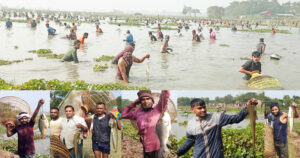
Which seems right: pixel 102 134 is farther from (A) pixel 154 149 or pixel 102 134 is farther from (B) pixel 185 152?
(B) pixel 185 152

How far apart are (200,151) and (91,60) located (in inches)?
534

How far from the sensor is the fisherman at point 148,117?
6246 millimetres

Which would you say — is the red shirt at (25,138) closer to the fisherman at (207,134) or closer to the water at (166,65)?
the fisherman at (207,134)

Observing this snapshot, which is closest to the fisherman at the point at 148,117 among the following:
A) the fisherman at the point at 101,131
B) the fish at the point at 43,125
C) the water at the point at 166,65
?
the fisherman at the point at 101,131

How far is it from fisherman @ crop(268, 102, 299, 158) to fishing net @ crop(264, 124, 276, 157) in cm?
5

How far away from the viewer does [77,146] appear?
6.30 metres

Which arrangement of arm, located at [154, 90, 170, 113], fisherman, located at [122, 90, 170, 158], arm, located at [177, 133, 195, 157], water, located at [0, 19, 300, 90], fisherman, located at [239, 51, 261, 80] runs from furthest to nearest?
water, located at [0, 19, 300, 90] < fisherman, located at [239, 51, 261, 80] < arm, located at [154, 90, 170, 113] < fisherman, located at [122, 90, 170, 158] < arm, located at [177, 133, 195, 157]

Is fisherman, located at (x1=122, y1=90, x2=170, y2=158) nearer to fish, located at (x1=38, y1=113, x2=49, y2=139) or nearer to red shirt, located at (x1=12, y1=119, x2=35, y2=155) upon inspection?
fish, located at (x1=38, y1=113, x2=49, y2=139)

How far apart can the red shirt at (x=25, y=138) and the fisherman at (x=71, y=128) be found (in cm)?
53

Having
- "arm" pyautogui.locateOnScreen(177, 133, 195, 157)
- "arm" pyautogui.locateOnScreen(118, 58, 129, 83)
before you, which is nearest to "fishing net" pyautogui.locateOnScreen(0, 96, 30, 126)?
"arm" pyautogui.locateOnScreen(177, 133, 195, 157)

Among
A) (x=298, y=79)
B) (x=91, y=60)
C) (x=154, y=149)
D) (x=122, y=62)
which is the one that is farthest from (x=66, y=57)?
(x=154, y=149)

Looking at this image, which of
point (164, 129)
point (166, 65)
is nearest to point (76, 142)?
point (164, 129)

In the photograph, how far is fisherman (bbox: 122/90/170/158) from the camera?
6246 millimetres

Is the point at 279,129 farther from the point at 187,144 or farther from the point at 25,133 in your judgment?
the point at 25,133
